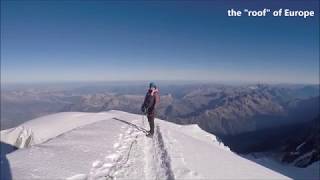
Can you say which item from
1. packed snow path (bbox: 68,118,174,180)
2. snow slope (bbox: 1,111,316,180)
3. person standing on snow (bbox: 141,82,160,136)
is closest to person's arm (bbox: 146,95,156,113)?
person standing on snow (bbox: 141,82,160,136)

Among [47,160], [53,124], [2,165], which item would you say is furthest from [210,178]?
[53,124]

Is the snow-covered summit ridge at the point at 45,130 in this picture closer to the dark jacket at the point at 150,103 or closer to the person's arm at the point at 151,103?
the dark jacket at the point at 150,103

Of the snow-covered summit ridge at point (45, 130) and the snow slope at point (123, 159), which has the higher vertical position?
the snow slope at point (123, 159)

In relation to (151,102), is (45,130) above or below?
below

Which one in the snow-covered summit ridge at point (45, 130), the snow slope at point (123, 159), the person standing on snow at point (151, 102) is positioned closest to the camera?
the snow slope at point (123, 159)

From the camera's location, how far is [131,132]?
20.9 metres

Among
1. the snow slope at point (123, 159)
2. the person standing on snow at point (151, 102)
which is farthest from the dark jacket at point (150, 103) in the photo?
the snow slope at point (123, 159)

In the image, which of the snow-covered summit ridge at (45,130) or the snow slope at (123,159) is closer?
the snow slope at (123,159)

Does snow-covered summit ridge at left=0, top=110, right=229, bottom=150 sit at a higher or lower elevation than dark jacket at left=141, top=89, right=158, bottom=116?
lower

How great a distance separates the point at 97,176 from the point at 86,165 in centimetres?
126

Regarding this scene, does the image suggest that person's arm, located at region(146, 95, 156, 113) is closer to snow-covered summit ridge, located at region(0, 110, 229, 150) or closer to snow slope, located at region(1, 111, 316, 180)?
snow slope, located at region(1, 111, 316, 180)

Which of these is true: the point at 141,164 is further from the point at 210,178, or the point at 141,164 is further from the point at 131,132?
the point at 131,132

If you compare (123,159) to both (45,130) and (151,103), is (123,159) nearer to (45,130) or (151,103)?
(151,103)

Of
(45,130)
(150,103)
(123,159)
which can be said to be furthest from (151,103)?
(45,130)
